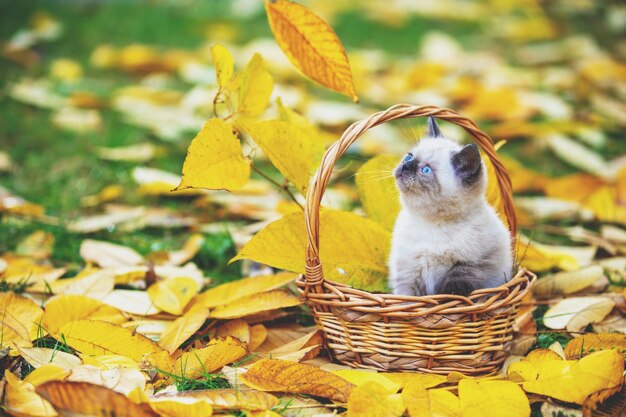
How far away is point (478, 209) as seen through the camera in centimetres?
177

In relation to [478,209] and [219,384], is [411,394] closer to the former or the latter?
[219,384]

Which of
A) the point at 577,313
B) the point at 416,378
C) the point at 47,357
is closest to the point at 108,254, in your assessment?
the point at 47,357

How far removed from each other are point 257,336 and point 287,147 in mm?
536

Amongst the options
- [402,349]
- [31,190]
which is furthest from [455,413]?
[31,190]

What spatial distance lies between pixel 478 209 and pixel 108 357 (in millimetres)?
1043

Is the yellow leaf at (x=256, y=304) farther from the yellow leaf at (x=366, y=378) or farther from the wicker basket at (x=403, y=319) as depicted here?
the yellow leaf at (x=366, y=378)

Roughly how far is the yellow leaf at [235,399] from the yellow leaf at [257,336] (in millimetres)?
315

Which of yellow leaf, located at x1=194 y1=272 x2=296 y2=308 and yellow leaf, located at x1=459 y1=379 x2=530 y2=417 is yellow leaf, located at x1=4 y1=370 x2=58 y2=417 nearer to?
yellow leaf, located at x1=194 y1=272 x2=296 y2=308

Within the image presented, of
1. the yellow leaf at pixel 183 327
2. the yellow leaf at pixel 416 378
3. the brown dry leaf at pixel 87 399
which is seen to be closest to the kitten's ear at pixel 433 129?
the yellow leaf at pixel 416 378

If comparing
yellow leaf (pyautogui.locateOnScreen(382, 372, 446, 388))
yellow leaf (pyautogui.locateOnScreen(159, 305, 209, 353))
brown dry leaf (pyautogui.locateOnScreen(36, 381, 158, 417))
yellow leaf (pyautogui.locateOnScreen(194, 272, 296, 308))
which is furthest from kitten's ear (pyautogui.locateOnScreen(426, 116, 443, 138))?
brown dry leaf (pyautogui.locateOnScreen(36, 381, 158, 417))

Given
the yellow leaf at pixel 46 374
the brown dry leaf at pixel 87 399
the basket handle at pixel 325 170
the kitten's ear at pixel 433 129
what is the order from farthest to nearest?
the kitten's ear at pixel 433 129 < the basket handle at pixel 325 170 < the yellow leaf at pixel 46 374 < the brown dry leaf at pixel 87 399

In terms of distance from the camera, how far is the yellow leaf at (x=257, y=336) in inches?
70.0

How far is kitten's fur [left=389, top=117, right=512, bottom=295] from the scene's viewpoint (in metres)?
1.68

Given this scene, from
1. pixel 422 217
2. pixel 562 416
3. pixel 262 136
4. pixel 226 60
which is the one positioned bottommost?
pixel 562 416
